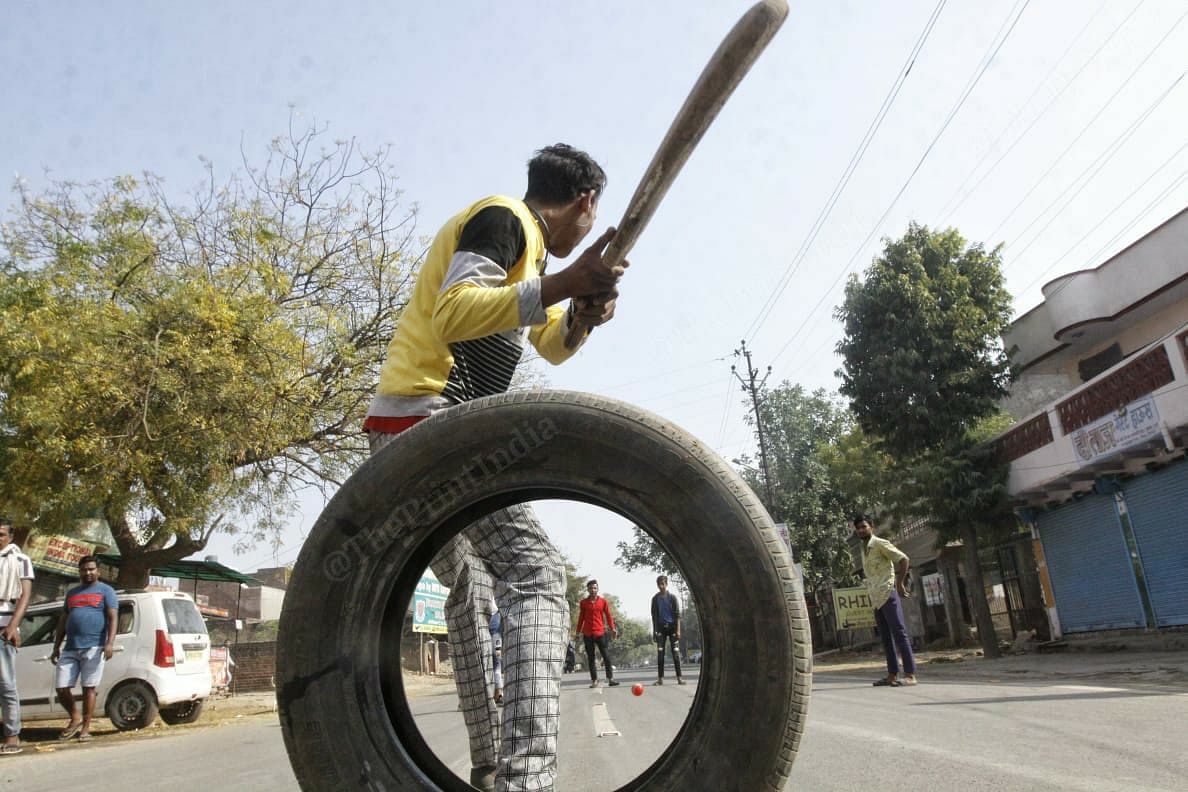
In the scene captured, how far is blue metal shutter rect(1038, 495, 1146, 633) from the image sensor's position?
603 inches

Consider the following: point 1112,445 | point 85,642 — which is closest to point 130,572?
point 85,642

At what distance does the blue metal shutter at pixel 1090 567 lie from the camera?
1532 centimetres

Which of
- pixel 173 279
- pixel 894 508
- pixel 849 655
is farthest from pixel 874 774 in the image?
pixel 849 655

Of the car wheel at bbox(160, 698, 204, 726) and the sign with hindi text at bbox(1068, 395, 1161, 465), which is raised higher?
the sign with hindi text at bbox(1068, 395, 1161, 465)

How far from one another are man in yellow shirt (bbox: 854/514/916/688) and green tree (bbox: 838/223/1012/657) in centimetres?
1104

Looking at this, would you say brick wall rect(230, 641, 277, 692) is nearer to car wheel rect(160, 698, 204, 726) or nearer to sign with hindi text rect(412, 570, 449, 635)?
sign with hindi text rect(412, 570, 449, 635)

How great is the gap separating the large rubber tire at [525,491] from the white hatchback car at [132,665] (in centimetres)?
992

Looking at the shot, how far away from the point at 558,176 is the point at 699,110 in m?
0.69

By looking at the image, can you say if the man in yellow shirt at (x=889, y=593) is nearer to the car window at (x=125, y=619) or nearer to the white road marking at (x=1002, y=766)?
the white road marking at (x=1002, y=766)

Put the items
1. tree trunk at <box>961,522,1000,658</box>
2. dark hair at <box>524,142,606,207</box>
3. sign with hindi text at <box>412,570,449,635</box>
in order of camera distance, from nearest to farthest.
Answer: dark hair at <box>524,142,606,207</box> < sign with hindi text at <box>412,570,449,635</box> < tree trunk at <box>961,522,1000,658</box>

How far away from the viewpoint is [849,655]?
2875 centimetres

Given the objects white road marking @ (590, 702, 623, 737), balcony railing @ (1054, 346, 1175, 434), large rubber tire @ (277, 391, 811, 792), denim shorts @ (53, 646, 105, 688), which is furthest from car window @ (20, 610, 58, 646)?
balcony railing @ (1054, 346, 1175, 434)

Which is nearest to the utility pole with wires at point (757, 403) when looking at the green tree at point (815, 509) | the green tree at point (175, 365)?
the green tree at point (815, 509)

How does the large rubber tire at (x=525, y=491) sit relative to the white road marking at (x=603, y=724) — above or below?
→ above
